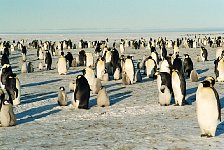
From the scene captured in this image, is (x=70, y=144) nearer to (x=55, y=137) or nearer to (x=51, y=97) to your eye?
(x=55, y=137)

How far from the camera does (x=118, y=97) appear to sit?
14617mm

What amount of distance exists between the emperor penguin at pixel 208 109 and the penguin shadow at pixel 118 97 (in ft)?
15.9

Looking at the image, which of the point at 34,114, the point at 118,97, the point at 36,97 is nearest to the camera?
the point at 34,114

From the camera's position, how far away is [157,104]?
12906mm

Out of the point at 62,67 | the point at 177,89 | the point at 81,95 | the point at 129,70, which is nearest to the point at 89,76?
the point at 129,70

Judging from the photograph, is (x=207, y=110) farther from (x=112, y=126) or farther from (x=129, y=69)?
(x=129, y=69)

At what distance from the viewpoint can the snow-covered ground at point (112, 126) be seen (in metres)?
8.48

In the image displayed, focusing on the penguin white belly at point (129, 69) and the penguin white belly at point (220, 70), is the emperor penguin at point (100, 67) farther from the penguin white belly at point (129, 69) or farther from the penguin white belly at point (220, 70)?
the penguin white belly at point (220, 70)

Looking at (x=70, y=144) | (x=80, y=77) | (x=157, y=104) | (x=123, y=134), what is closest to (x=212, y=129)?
(x=123, y=134)

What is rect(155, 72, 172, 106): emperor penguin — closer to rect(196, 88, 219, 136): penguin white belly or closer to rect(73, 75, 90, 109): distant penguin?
rect(73, 75, 90, 109): distant penguin

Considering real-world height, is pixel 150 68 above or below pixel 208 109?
below

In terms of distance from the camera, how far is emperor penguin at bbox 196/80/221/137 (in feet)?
28.8

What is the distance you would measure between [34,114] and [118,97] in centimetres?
358

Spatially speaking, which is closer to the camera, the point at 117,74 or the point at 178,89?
the point at 178,89
